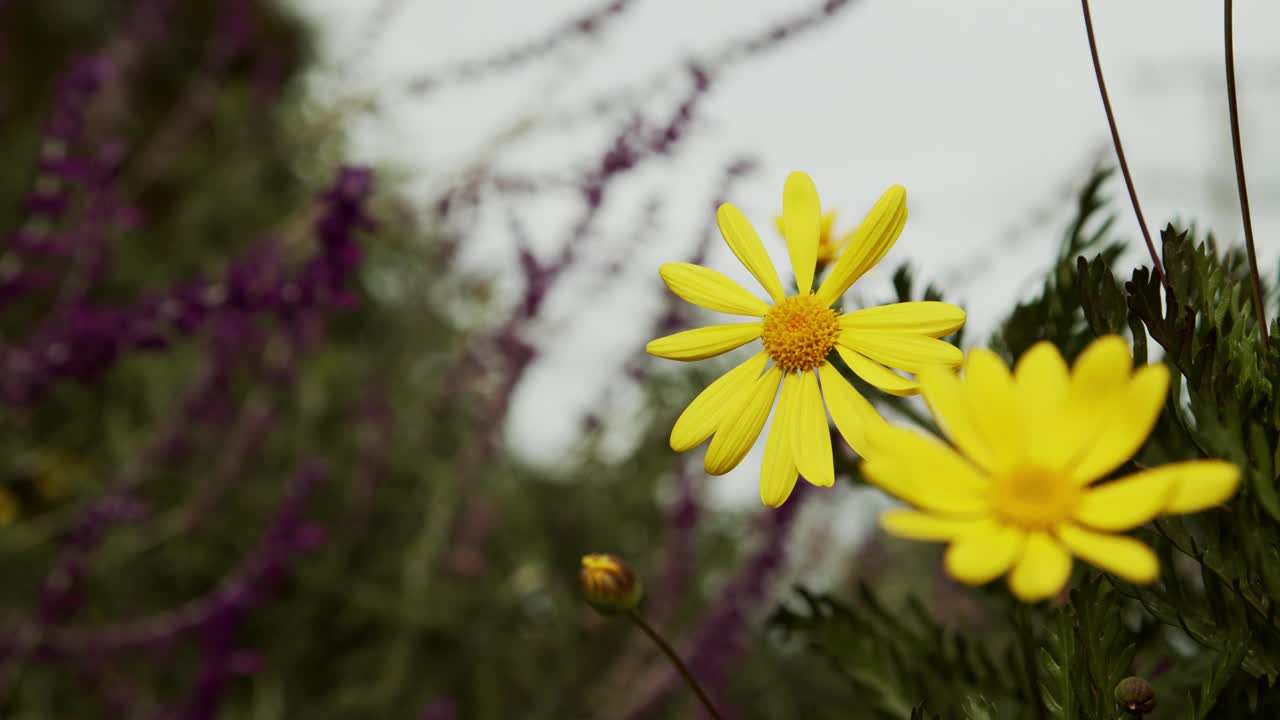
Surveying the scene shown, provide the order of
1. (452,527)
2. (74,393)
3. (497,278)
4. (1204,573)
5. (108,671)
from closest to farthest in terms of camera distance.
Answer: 1. (1204,573)
2. (108,671)
3. (452,527)
4. (497,278)
5. (74,393)

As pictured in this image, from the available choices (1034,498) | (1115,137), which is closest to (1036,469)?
(1034,498)

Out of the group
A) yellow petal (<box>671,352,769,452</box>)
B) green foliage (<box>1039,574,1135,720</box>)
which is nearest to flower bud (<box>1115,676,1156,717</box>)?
green foliage (<box>1039,574,1135,720</box>)

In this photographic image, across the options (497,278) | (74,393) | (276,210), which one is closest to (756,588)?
(497,278)

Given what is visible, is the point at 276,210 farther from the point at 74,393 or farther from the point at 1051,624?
the point at 1051,624

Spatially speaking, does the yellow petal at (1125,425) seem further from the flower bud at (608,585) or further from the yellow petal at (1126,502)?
the flower bud at (608,585)

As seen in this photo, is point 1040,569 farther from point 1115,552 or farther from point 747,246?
point 747,246

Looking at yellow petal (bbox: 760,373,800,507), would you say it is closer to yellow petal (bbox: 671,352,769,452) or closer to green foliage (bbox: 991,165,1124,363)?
yellow petal (bbox: 671,352,769,452)
